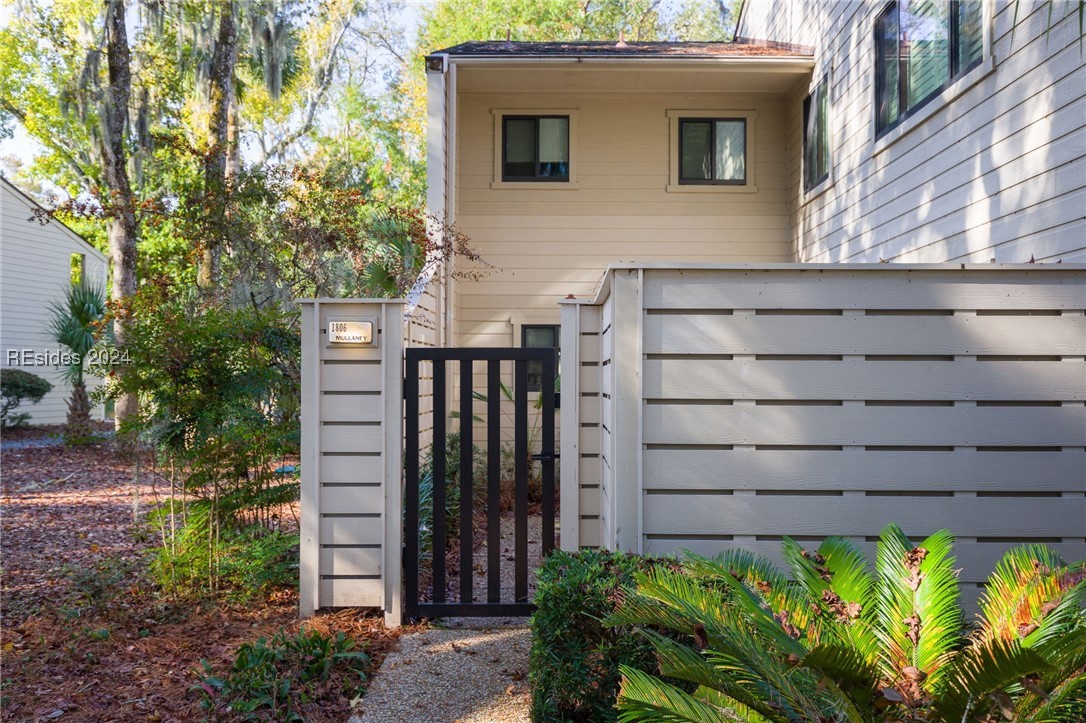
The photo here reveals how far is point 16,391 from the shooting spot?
57.6 feet

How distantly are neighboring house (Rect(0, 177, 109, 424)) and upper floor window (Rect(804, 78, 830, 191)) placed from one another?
16.1m

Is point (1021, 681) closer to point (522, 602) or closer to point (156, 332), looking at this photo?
point (522, 602)

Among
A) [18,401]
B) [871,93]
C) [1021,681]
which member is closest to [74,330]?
[18,401]

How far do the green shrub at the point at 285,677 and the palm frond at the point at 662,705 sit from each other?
1.86m

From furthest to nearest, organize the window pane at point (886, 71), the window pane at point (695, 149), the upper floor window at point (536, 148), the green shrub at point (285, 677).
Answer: the window pane at point (695, 149) < the upper floor window at point (536, 148) < the window pane at point (886, 71) < the green shrub at point (285, 677)

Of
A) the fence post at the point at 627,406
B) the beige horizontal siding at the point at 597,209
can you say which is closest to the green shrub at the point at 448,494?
the fence post at the point at 627,406

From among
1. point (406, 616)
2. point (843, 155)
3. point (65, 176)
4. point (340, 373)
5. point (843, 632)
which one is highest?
point (65, 176)

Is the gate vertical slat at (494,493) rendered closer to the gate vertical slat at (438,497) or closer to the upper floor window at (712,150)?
the gate vertical slat at (438,497)

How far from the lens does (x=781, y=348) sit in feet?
12.5

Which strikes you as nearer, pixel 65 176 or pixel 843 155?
pixel 843 155

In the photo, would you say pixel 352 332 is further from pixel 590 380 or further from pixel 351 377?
pixel 590 380

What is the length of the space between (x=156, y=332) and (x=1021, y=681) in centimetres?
503

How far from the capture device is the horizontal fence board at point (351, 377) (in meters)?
5.00

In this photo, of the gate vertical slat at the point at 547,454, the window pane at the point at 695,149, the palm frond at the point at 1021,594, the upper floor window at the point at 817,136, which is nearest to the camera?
the palm frond at the point at 1021,594
